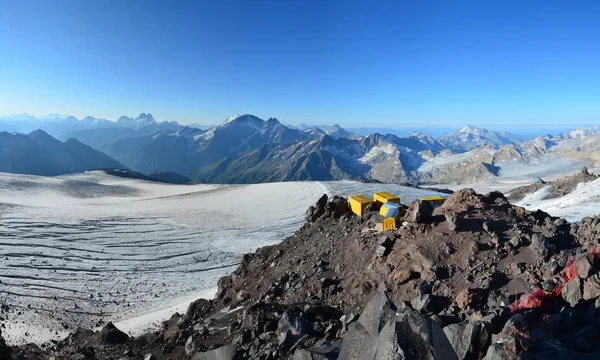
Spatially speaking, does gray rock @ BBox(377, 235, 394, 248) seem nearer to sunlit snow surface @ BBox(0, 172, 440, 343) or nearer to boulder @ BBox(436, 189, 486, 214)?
boulder @ BBox(436, 189, 486, 214)

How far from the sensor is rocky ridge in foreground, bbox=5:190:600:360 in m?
6.84

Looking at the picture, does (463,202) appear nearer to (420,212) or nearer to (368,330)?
(420,212)

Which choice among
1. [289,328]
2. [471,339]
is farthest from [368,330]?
[289,328]

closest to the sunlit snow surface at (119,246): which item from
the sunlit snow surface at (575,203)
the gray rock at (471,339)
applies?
the sunlit snow surface at (575,203)

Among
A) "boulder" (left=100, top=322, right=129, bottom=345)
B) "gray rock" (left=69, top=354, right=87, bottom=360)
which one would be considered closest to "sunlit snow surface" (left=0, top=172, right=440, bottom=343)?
"boulder" (left=100, top=322, right=129, bottom=345)

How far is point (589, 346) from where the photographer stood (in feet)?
21.9

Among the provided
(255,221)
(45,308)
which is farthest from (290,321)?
(255,221)

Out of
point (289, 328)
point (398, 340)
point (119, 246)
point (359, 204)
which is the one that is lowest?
point (119, 246)

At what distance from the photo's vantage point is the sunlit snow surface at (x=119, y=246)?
874 inches

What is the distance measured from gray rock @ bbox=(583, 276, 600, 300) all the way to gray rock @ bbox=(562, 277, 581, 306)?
0.14 metres

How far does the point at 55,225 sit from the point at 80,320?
70.2ft

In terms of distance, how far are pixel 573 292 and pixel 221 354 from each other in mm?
8689

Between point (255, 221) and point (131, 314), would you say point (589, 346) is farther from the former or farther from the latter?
point (255, 221)

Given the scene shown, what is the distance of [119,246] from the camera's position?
3456 cm
